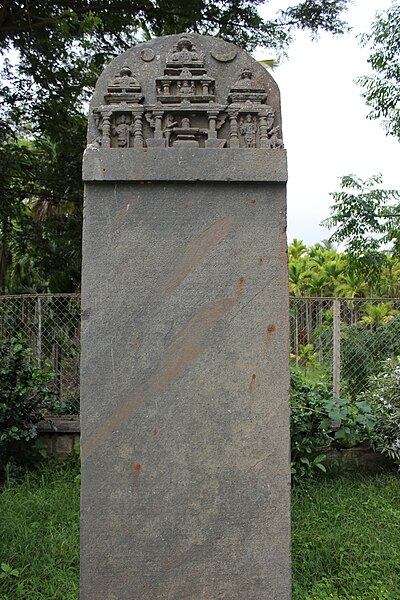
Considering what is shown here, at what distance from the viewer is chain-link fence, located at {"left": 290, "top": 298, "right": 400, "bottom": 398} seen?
536cm

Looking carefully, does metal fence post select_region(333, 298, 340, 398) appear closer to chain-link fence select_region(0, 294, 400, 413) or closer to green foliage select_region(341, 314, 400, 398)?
chain-link fence select_region(0, 294, 400, 413)

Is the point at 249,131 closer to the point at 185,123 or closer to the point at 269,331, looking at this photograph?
the point at 185,123

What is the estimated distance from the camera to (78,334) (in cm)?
540

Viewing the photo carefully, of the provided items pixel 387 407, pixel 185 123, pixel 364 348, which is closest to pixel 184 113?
pixel 185 123

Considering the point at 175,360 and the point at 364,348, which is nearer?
the point at 175,360

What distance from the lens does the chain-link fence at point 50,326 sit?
208 inches

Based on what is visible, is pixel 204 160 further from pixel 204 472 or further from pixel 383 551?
pixel 383 551

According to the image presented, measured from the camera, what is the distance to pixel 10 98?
6023mm

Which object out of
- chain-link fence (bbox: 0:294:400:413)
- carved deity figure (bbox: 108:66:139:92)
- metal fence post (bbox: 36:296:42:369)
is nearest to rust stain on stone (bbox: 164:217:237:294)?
carved deity figure (bbox: 108:66:139:92)

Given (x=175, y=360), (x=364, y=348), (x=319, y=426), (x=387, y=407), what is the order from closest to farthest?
(x=175, y=360)
(x=319, y=426)
(x=387, y=407)
(x=364, y=348)

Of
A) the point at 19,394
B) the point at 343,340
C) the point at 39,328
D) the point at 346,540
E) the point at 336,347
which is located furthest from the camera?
the point at 343,340

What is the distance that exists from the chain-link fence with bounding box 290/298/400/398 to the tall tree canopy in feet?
A: 10.2

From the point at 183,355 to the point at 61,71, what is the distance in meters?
4.69

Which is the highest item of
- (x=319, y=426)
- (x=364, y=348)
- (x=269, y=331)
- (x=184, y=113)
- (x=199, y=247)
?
(x=184, y=113)
